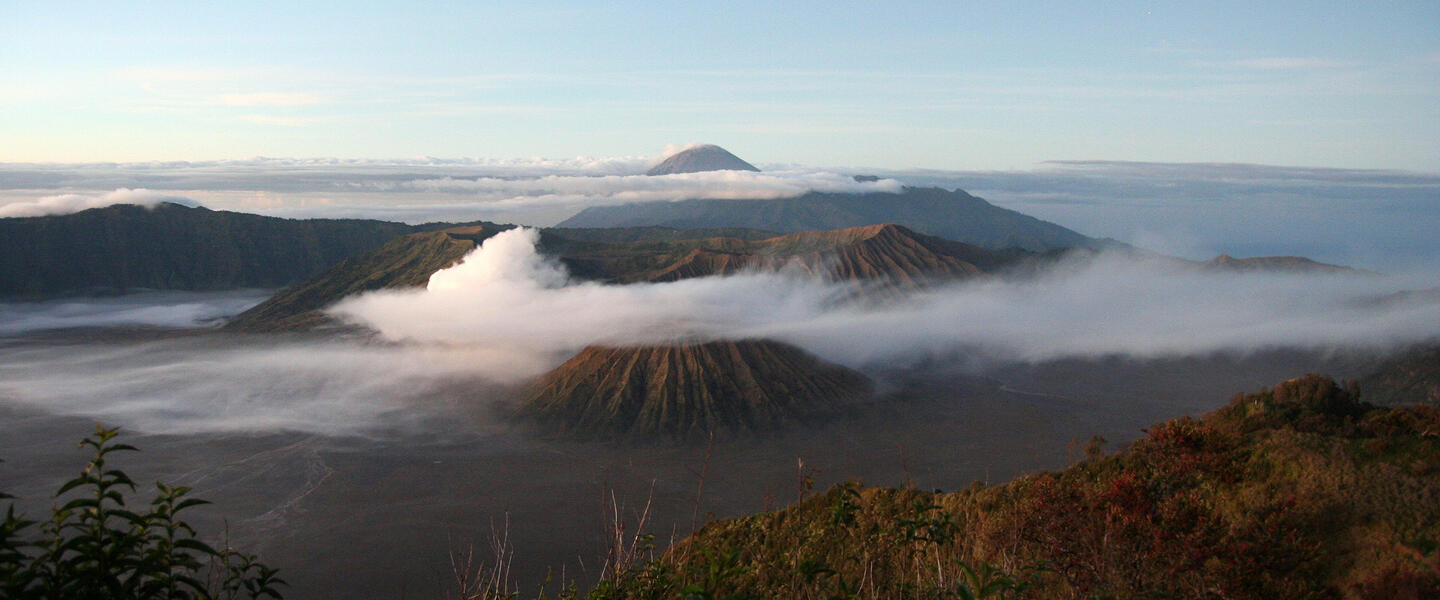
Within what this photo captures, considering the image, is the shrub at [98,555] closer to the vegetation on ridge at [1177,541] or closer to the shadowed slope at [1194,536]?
the vegetation on ridge at [1177,541]

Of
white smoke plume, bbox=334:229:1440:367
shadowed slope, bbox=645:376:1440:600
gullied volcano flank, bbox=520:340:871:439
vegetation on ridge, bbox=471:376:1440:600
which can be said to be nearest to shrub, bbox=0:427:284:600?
vegetation on ridge, bbox=471:376:1440:600

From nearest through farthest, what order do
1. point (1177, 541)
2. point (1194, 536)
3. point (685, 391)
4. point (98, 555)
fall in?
point (98, 555), point (1194, 536), point (1177, 541), point (685, 391)

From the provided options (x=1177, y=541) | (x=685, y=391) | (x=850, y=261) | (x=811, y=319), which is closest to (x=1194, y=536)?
(x=1177, y=541)

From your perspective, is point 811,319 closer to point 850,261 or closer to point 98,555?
point 850,261

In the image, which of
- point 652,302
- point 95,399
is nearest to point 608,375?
point 652,302

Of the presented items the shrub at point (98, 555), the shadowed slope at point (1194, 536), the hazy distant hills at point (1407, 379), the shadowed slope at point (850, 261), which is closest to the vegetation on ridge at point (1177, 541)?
the shadowed slope at point (1194, 536)

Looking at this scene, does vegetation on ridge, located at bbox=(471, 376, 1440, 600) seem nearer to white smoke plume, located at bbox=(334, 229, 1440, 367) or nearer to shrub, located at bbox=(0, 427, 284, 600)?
shrub, located at bbox=(0, 427, 284, 600)
